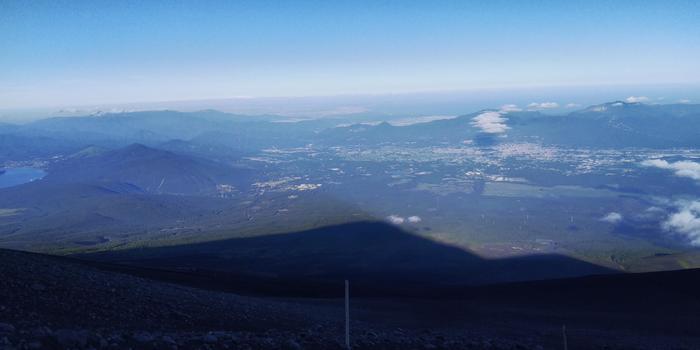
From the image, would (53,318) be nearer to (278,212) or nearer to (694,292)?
(694,292)

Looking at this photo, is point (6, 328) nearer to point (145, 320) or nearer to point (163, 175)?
point (145, 320)

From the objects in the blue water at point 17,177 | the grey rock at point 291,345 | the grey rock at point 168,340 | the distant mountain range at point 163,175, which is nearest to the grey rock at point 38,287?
the grey rock at point 168,340

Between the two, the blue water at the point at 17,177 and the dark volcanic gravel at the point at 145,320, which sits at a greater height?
the dark volcanic gravel at the point at 145,320

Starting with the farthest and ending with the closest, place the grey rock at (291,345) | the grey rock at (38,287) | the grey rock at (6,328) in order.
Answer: the grey rock at (38,287)
the grey rock at (291,345)
the grey rock at (6,328)

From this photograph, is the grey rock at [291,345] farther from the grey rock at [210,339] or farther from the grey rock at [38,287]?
the grey rock at [38,287]

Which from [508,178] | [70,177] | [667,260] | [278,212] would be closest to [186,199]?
[278,212]

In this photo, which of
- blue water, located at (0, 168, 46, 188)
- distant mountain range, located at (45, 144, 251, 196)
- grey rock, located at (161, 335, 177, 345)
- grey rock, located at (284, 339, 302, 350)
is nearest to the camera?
Answer: grey rock, located at (161, 335, 177, 345)

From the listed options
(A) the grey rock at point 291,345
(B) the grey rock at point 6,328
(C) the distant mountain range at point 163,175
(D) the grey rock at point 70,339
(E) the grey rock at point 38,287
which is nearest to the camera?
(D) the grey rock at point 70,339

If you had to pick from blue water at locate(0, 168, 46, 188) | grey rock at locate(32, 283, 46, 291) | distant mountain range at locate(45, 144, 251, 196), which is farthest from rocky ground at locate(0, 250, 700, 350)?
blue water at locate(0, 168, 46, 188)

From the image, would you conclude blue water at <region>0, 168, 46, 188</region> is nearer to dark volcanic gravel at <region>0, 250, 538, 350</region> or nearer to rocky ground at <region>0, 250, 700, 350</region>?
dark volcanic gravel at <region>0, 250, 538, 350</region>
